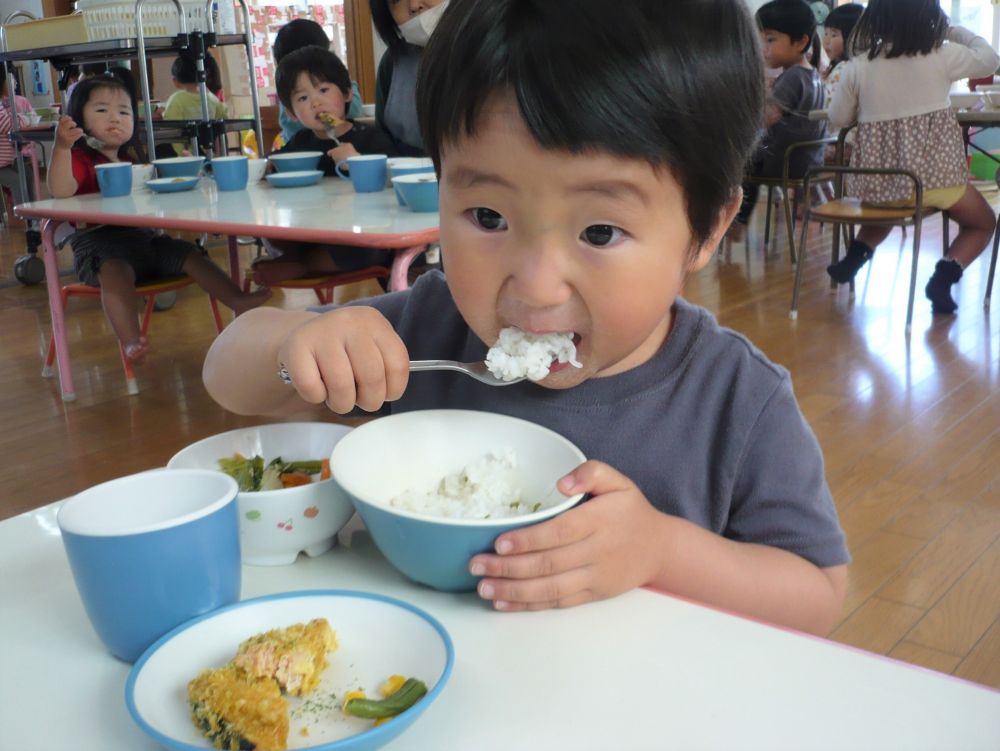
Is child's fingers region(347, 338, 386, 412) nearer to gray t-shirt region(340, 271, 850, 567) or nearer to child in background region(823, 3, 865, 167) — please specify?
gray t-shirt region(340, 271, 850, 567)

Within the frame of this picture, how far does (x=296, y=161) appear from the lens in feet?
8.93

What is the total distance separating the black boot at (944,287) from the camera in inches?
149

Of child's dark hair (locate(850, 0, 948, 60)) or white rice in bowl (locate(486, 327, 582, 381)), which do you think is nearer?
white rice in bowl (locate(486, 327, 582, 381))

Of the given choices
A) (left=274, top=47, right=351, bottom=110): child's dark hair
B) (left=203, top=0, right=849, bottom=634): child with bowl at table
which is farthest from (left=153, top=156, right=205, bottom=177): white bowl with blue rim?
(left=203, top=0, right=849, bottom=634): child with bowl at table

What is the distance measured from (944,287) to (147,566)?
12.5 feet

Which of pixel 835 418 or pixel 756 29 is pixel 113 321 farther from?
pixel 756 29

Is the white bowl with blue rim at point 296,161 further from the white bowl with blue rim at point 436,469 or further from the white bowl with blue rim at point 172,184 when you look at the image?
the white bowl with blue rim at point 436,469

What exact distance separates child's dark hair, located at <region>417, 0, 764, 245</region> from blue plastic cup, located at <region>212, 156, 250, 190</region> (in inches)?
80.9

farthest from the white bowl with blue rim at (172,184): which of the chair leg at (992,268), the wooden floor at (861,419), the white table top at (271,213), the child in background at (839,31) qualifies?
the child in background at (839,31)

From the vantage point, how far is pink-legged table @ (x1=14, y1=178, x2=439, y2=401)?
183 cm

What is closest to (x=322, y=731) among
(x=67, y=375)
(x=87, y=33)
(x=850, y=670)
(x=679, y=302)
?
(x=850, y=670)

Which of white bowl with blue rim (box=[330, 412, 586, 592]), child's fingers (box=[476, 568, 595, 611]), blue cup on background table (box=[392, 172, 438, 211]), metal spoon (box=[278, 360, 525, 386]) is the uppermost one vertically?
blue cup on background table (box=[392, 172, 438, 211])

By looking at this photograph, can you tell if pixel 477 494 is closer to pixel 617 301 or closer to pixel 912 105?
pixel 617 301

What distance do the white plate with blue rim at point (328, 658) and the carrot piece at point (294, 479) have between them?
180 millimetres
